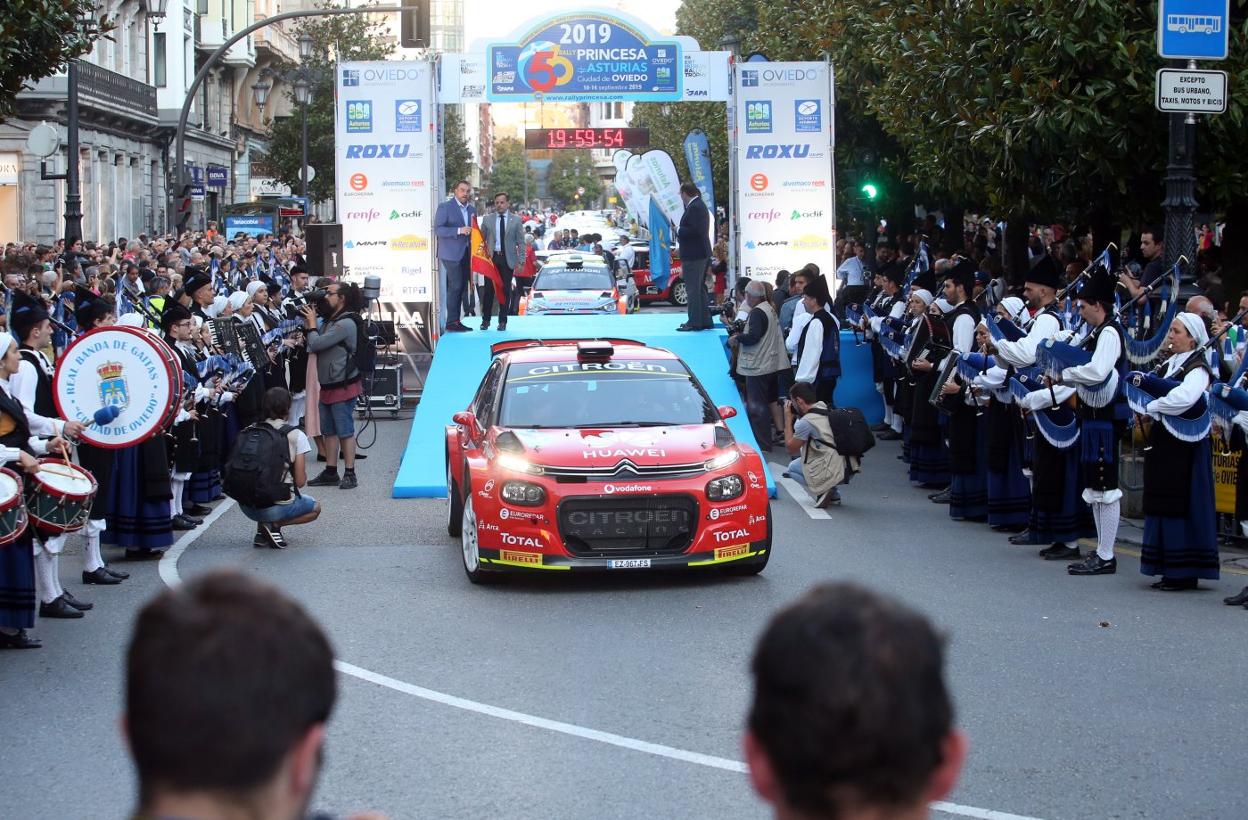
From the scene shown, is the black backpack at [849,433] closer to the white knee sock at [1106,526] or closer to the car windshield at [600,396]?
the car windshield at [600,396]

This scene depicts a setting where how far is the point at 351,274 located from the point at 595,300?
6.05 metres

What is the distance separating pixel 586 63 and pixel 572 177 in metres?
162

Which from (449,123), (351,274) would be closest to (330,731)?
(351,274)

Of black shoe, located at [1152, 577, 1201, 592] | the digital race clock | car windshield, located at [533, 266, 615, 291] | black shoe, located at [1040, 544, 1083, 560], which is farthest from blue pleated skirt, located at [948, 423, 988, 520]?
the digital race clock

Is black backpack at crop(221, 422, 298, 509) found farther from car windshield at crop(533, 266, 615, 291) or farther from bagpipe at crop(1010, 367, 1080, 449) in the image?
car windshield at crop(533, 266, 615, 291)

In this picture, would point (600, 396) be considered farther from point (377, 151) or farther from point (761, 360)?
point (377, 151)

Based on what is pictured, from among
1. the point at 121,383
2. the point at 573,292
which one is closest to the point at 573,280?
the point at 573,292

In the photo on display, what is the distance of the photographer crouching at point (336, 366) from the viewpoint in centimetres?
1538

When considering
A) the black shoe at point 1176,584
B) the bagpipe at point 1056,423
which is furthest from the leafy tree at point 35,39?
the black shoe at point 1176,584

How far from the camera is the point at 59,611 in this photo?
9953 mm

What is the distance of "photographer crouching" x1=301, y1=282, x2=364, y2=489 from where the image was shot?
1538cm

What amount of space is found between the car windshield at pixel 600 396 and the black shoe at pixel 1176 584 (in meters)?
3.19

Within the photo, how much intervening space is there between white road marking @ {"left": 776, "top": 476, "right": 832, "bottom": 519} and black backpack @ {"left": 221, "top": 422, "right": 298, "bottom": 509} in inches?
178

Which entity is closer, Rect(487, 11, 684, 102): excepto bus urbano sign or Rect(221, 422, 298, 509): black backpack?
Rect(221, 422, 298, 509): black backpack
